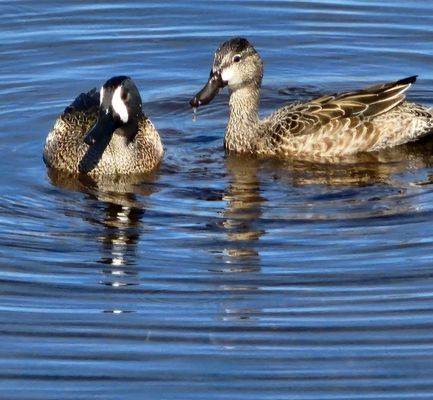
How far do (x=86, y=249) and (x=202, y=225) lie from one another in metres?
1.03

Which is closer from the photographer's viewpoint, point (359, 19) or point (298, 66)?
point (298, 66)

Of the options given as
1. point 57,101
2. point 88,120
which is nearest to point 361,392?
point 88,120

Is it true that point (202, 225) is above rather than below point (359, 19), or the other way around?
below

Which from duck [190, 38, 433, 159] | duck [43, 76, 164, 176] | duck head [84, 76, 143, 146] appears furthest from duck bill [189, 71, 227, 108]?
duck head [84, 76, 143, 146]

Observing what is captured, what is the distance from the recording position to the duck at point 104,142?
12.6 meters

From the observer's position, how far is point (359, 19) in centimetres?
1642

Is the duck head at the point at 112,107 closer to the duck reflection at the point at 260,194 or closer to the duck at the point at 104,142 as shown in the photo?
the duck at the point at 104,142

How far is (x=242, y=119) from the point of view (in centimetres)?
1330

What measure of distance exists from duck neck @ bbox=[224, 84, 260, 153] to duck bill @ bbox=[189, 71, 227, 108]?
1.09 feet

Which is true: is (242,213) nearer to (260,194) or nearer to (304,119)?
(260,194)

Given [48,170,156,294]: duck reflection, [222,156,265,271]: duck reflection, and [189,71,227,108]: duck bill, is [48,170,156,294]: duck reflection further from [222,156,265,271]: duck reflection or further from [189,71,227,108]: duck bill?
[189,71,227,108]: duck bill

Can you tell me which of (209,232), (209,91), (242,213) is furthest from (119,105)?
(209,232)

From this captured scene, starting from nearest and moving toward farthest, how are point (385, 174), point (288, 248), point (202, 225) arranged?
point (288, 248) < point (202, 225) < point (385, 174)

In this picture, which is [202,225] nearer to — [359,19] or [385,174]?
[385,174]
